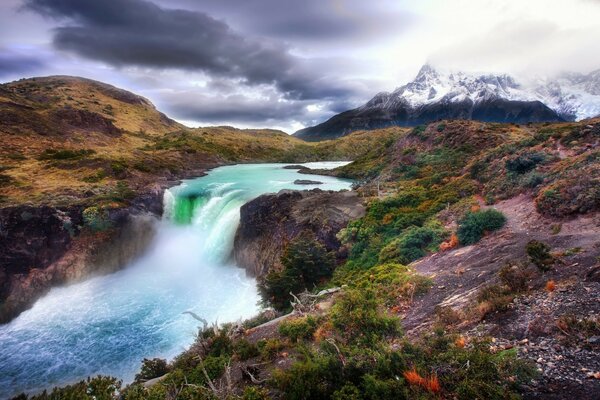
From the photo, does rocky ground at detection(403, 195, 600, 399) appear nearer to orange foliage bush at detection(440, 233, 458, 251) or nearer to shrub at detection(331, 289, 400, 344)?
orange foliage bush at detection(440, 233, 458, 251)

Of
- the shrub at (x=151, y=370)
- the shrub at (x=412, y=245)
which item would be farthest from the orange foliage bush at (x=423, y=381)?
the shrub at (x=412, y=245)

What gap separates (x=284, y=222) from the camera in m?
26.5

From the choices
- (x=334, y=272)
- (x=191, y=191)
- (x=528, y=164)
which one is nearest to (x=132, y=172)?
(x=191, y=191)

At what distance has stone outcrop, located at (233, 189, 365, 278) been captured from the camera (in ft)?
78.7

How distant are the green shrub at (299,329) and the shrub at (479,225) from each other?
8.83m

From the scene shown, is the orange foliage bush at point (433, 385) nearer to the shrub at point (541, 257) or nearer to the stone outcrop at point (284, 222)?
the shrub at point (541, 257)

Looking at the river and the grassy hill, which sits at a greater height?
the grassy hill

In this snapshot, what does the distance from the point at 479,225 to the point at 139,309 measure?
74.0 feet

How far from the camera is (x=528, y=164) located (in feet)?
68.2

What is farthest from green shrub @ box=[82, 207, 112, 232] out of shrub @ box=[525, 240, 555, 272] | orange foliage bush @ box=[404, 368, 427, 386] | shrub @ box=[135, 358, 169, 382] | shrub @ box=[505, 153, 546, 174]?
shrub @ box=[505, 153, 546, 174]

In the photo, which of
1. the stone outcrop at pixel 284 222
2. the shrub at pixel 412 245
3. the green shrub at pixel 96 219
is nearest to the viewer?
the shrub at pixel 412 245

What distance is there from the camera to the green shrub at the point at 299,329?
11414 millimetres

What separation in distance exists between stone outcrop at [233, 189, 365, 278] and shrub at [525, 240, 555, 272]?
12.5 metres

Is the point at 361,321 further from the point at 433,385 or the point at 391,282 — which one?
the point at 391,282
